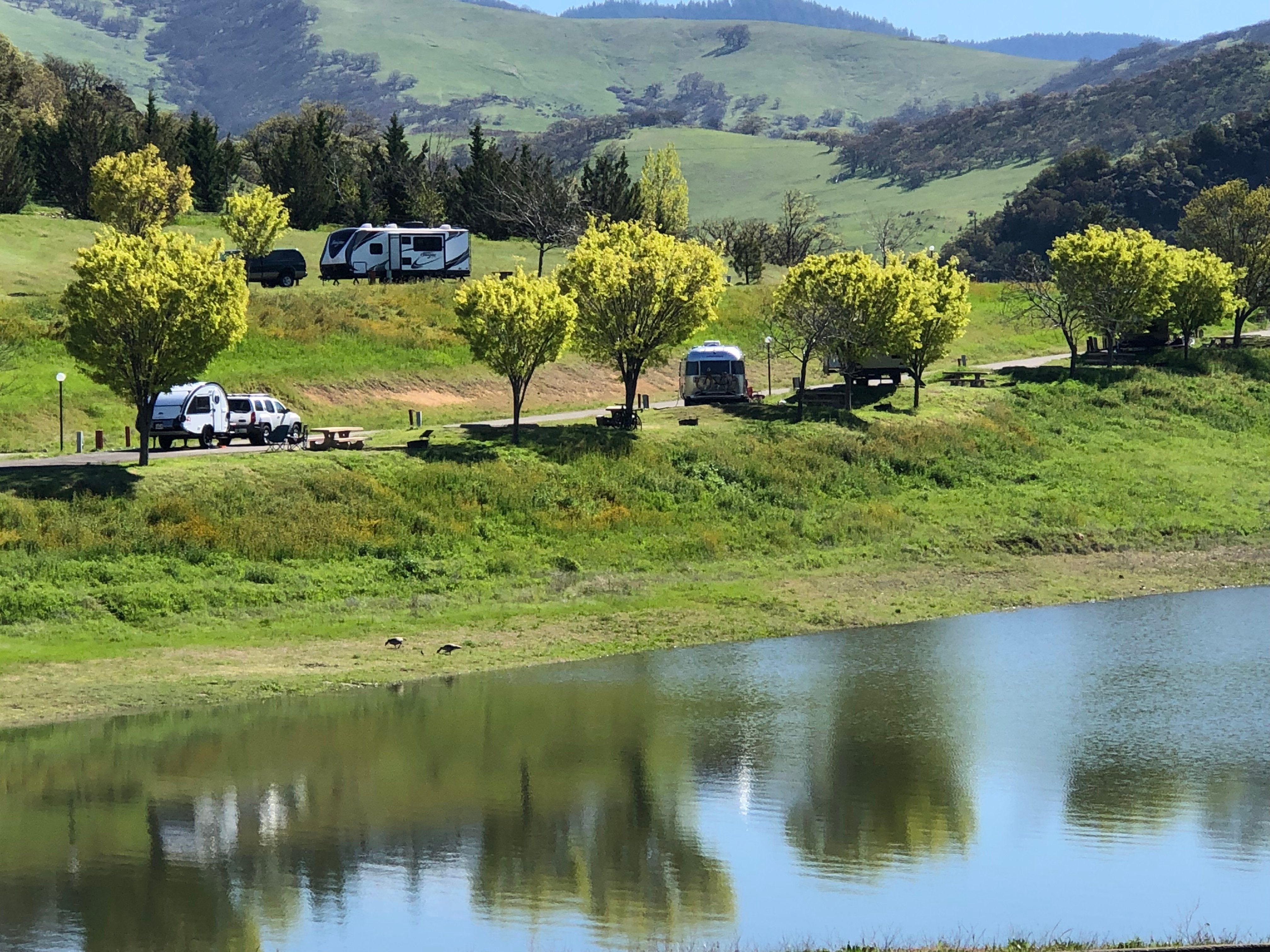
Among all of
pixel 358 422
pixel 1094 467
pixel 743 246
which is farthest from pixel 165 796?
pixel 743 246

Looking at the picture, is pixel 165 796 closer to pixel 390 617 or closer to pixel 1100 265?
pixel 390 617

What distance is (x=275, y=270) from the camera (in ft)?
297

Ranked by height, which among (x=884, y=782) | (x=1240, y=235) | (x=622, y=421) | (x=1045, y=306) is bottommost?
(x=884, y=782)

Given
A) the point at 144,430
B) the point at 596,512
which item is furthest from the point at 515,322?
the point at 144,430

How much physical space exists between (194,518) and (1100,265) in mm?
57740

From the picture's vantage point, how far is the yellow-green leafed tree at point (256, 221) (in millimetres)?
91125

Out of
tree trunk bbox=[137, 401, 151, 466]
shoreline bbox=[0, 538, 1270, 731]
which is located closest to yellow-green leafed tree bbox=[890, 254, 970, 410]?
shoreline bbox=[0, 538, 1270, 731]

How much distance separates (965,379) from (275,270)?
39562 millimetres

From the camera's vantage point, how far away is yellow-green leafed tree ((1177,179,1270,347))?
339 ft

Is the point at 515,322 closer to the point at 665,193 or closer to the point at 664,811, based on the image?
the point at 664,811

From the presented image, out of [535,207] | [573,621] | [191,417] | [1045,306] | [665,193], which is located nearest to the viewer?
[573,621]

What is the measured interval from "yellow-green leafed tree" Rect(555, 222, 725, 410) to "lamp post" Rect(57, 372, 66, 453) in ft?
67.3

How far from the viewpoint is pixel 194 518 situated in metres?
50.5

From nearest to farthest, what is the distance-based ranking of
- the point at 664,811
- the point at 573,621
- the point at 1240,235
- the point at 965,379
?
1. the point at 664,811
2. the point at 573,621
3. the point at 965,379
4. the point at 1240,235
